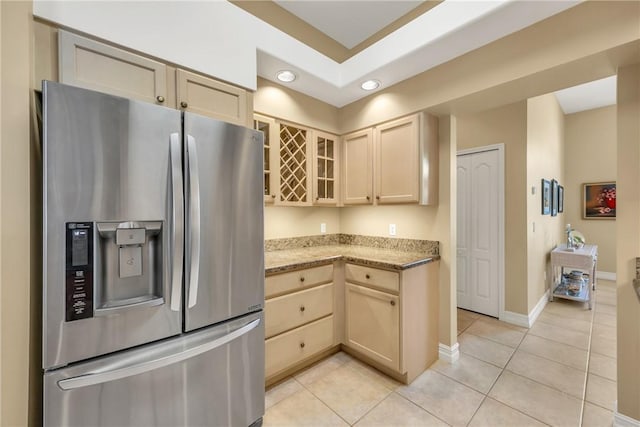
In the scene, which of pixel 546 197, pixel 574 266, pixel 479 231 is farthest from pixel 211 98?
pixel 574 266

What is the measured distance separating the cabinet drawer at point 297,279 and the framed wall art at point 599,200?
229 inches

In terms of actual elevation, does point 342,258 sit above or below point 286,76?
below

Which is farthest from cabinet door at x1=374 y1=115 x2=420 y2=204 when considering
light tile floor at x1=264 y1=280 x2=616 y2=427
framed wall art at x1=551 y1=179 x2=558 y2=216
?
framed wall art at x1=551 y1=179 x2=558 y2=216

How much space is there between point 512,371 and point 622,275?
1.17 meters

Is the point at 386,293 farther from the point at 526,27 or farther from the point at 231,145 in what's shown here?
the point at 526,27

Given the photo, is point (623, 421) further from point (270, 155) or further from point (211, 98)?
point (211, 98)

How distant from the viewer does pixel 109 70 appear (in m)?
1.37

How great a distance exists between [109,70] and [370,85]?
1.97 m

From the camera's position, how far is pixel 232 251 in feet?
4.96

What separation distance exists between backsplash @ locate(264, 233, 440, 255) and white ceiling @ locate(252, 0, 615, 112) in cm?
150

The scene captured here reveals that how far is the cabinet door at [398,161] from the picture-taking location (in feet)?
7.68

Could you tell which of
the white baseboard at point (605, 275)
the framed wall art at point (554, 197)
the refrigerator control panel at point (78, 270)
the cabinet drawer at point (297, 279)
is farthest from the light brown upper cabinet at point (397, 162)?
the white baseboard at point (605, 275)

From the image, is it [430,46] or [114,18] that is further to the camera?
[430,46]

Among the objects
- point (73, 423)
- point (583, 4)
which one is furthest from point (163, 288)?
point (583, 4)
